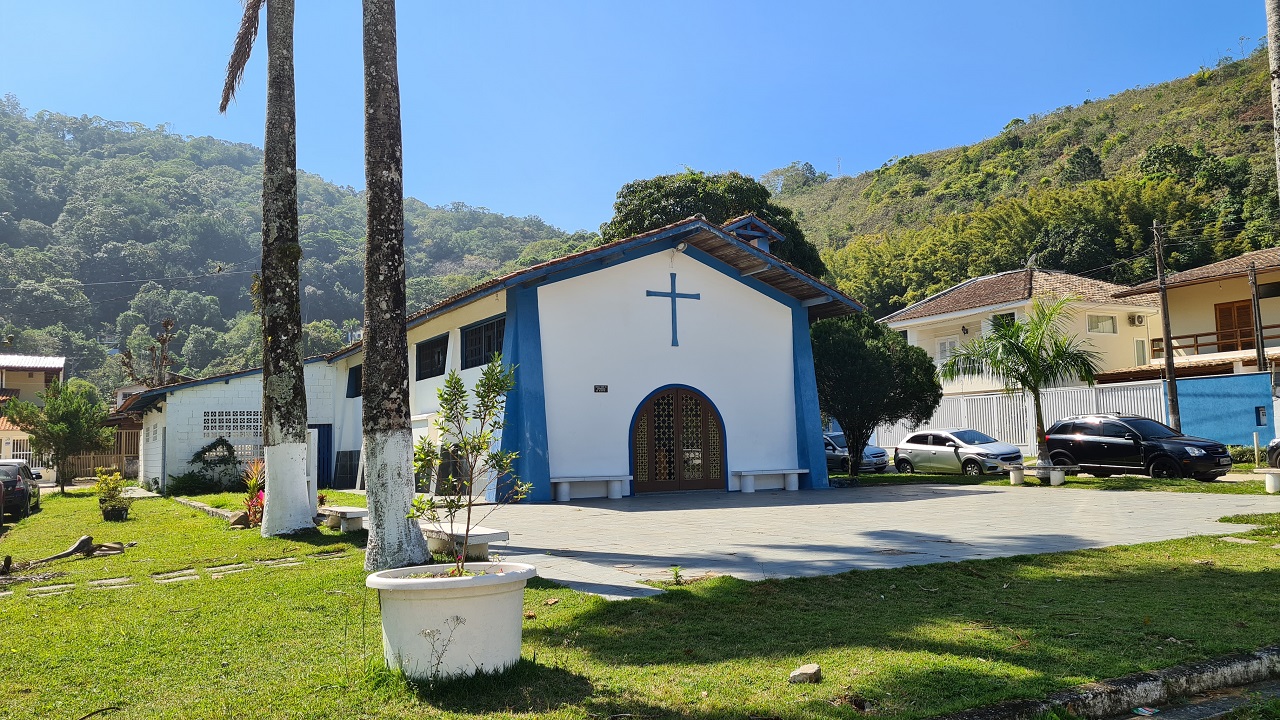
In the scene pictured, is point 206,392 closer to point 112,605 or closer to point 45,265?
point 112,605

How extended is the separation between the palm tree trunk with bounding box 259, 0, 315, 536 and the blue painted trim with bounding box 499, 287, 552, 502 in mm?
5117

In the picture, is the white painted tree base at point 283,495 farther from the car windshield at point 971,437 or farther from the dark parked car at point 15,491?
the car windshield at point 971,437

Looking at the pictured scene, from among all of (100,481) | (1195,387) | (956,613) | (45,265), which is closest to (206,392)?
(100,481)

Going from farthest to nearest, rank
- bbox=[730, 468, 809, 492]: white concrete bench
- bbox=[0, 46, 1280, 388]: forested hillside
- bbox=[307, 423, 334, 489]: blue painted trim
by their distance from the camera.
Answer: bbox=[0, 46, 1280, 388]: forested hillside < bbox=[307, 423, 334, 489]: blue painted trim < bbox=[730, 468, 809, 492]: white concrete bench

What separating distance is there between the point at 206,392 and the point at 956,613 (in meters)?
22.9

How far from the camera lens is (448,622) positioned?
4.63 m

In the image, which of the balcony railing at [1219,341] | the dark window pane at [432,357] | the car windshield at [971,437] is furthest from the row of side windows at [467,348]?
the balcony railing at [1219,341]

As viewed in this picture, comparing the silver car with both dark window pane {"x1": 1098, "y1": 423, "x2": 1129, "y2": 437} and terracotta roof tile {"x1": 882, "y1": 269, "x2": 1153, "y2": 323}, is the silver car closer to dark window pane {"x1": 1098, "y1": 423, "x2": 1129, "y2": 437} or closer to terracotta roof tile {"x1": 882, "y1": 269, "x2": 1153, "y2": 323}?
dark window pane {"x1": 1098, "y1": 423, "x2": 1129, "y2": 437}

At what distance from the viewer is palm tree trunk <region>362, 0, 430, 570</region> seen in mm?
8750

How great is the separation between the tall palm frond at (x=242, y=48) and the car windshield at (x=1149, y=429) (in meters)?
20.3

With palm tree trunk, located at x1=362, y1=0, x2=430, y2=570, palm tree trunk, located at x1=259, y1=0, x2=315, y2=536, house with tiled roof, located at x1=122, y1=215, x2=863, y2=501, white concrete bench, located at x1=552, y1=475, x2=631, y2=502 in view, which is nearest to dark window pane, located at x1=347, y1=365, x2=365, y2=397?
house with tiled roof, located at x1=122, y1=215, x2=863, y2=501

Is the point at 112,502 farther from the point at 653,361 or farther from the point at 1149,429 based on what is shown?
the point at 1149,429

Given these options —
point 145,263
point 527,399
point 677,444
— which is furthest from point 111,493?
point 145,263

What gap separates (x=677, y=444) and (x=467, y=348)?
541cm
